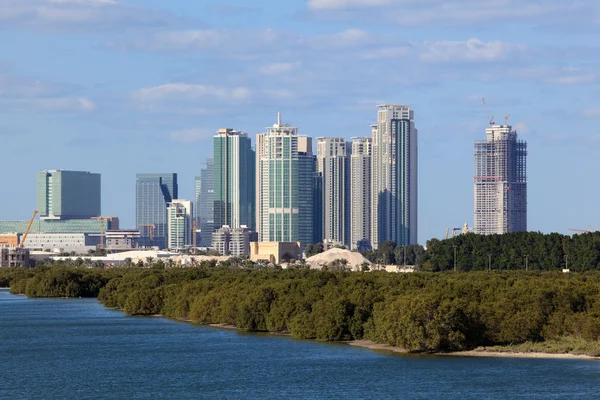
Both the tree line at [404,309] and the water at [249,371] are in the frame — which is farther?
the tree line at [404,309]

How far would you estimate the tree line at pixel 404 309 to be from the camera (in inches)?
2771

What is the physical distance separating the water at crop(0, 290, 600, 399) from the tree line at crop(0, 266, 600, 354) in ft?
6.52

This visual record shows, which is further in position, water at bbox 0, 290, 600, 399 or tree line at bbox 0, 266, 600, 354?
tree line at bbox 0, 266, 600, 354

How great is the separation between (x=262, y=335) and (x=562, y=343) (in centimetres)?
2312

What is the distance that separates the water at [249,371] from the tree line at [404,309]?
6.52 ft

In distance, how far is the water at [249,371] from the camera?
57.7 metres

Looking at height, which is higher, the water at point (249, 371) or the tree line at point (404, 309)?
the tree line at point (404, 309)

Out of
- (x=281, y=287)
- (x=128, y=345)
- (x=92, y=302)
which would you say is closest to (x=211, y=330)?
(x=281, y=287)

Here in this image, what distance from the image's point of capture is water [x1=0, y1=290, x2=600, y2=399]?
5769 centimetres

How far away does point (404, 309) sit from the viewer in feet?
233

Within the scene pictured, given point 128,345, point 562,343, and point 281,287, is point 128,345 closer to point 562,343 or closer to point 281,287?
point 281,287

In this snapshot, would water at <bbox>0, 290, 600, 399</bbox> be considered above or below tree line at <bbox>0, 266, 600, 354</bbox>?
below

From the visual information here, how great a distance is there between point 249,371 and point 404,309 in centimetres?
1099

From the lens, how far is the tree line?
7038 cm
